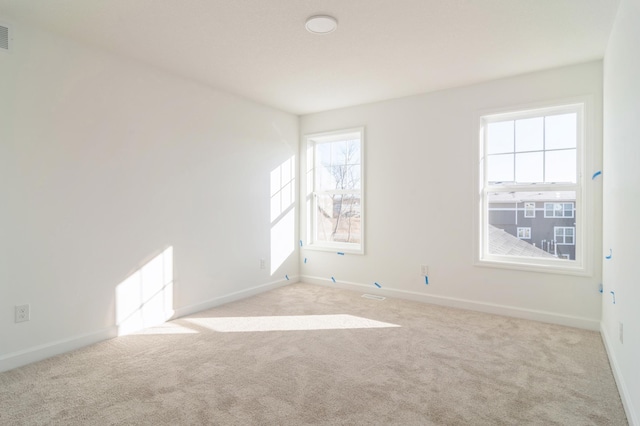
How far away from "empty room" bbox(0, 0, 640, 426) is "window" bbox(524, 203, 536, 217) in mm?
18

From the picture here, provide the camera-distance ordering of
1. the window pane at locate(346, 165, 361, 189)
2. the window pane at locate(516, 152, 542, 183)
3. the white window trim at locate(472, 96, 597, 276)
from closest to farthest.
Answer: the white window trim at locate(472, 96, 597, 276)
the window pane at locate(516, 152, 542, 183)
the window pane at locate(346, 165, 361, 189)

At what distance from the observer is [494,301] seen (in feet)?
12.2

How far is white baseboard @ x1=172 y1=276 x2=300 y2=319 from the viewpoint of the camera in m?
3.62

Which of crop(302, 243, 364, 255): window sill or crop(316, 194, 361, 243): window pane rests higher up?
crop(316, 194, 361, 243): window pane

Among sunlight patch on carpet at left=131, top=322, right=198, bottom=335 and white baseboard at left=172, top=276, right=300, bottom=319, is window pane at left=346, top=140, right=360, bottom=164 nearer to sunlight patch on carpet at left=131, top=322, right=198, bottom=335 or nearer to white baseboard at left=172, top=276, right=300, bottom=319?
white baseboard at left=172, top=276, right=300, bottom=319

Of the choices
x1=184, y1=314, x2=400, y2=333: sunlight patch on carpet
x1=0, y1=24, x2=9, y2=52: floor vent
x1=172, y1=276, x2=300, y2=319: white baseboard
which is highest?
x1=0, y1=24, x2=9, y2=52: floor vent

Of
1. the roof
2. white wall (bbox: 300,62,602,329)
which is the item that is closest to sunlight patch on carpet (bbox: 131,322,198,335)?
white wall (bbox: 300,62,602,329)

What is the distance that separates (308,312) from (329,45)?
2.63 metres

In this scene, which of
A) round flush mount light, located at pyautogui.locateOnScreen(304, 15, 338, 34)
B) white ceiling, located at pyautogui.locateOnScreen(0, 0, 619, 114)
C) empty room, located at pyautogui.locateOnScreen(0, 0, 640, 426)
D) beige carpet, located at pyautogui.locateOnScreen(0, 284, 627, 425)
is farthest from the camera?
round flush mount light, located at pyautogui.locateOnScreen(304, 15, 338, 34)

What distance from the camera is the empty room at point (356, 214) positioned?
7.01 feet

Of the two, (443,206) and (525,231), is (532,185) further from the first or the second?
(443,206)

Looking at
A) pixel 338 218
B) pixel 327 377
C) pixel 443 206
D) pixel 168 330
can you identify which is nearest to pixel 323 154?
pixel 338 218

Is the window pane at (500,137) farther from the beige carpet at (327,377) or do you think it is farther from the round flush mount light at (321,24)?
the round flush mount light at (321,24)

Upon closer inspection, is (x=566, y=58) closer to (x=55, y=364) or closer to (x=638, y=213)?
(x=638, y=213)
